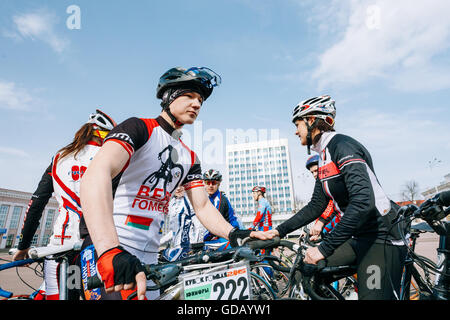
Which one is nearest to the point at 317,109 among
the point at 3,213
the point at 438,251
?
the point at 438,251

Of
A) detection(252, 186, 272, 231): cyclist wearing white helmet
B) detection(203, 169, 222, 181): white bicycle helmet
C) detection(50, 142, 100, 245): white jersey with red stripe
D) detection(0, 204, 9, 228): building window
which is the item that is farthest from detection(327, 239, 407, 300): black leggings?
detection(0, 204, 9, 228): building window

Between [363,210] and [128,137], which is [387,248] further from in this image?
[128,137]

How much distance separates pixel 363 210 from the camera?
90.7 inches

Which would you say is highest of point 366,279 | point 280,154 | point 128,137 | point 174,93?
point 280,154

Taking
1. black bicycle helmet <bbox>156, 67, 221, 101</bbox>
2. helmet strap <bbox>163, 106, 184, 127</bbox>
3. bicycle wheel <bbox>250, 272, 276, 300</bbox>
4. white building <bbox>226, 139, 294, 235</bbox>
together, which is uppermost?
white building <bbox>226, 139, 294, 235</bbox>

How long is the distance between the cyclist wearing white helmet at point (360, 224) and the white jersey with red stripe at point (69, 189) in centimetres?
213

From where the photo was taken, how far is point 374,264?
242 centimetres

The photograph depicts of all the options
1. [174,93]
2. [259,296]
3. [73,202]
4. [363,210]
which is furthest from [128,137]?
[259,296]

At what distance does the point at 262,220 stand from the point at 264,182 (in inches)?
4639

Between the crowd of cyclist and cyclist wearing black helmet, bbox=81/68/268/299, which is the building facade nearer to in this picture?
the crowd of cyclist

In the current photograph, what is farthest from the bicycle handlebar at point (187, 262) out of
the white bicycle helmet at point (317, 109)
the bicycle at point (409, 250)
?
the white bicycle helmet at point (317, 109)

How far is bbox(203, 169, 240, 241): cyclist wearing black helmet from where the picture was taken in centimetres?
599

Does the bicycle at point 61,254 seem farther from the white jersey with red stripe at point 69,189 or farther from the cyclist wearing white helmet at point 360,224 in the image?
the cyclist wearing white helmet at point 360,224

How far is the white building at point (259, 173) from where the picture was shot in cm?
12062
